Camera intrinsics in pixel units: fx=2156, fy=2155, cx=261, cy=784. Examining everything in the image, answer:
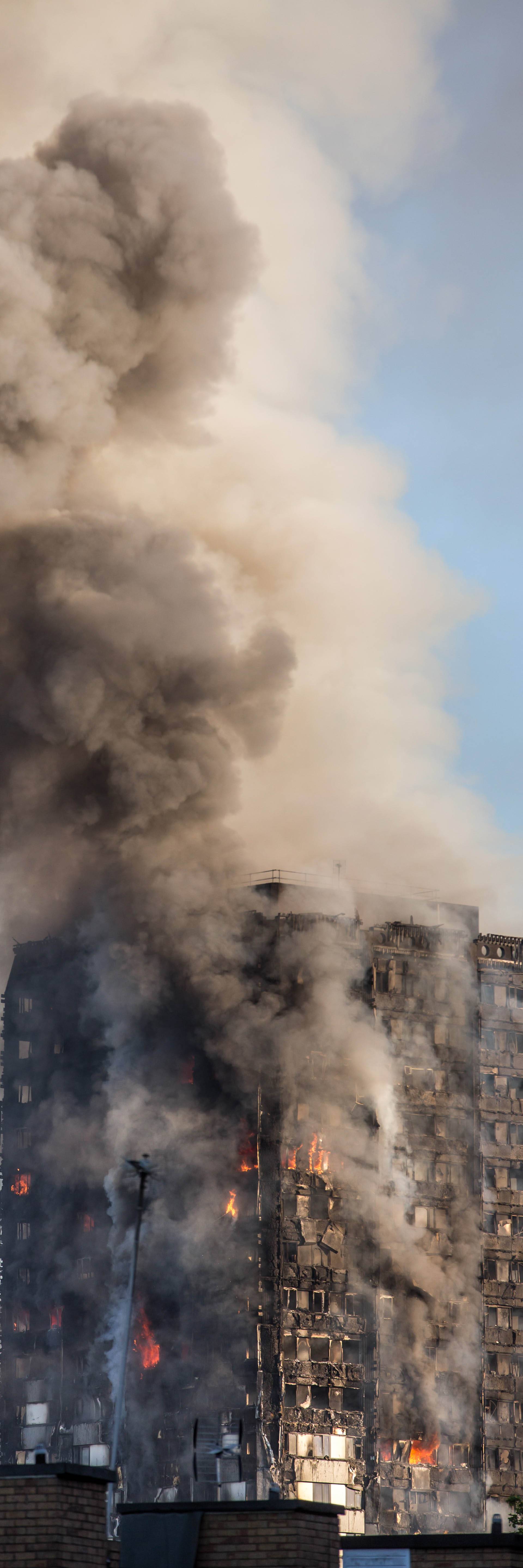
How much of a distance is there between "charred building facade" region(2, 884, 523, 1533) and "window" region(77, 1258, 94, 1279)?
22cm

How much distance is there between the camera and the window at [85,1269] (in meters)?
127

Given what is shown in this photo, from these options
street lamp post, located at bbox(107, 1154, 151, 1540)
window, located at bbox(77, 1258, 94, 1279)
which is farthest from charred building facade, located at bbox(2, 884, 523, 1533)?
street lamp post, located at bbox(107, 1154, 151, 1540)

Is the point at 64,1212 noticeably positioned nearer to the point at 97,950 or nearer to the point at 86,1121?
the point at 86,1121

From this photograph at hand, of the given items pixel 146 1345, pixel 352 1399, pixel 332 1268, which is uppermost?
pixel 332 1268

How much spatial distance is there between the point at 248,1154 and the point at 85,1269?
14143mm

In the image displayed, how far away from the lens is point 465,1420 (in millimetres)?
121062

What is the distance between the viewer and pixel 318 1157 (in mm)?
121938

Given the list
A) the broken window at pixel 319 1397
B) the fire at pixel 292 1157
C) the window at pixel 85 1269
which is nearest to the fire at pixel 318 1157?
the fire at pixel 292 1157

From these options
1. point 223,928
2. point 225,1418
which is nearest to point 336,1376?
point 225,1418

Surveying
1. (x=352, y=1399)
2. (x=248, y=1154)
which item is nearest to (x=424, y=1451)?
(x=352, y=1399)

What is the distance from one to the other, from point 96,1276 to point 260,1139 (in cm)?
1405

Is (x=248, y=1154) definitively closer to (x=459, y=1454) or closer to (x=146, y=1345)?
(x=146, y=1345)

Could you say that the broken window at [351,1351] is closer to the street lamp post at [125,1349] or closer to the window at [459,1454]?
the window at [459,1454]

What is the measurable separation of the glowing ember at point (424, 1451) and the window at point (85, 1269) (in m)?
21.3
